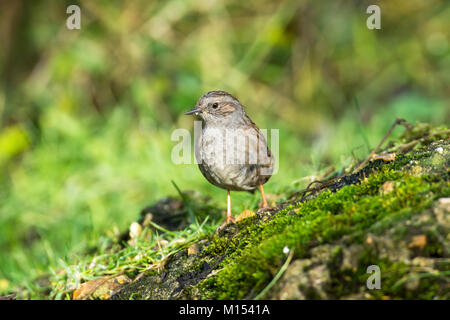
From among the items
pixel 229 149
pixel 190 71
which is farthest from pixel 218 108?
pixel 190 71

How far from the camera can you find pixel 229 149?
12.3 ft

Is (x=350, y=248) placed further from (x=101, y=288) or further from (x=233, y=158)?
(x=101, y=288)

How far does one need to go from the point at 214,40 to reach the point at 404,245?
271 inches

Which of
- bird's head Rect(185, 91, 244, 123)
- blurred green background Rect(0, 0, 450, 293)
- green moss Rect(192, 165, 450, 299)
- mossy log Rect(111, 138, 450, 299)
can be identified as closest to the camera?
mossy log Rect(111, 138, 450, 299)

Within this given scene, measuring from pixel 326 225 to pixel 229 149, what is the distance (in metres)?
1.37

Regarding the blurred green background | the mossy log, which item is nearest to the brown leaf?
the mossy log

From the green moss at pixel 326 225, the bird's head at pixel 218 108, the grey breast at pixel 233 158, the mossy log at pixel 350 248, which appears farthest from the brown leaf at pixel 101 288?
the bird's head at pixel 218 108

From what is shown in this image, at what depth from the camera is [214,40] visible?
28.5 feet

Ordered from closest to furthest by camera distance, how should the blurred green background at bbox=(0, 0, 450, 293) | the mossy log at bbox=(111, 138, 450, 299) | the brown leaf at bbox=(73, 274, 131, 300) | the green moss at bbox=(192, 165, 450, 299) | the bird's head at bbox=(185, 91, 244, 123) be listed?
the mossy log at bbox=(111, 138, 450, 299) < the green moss at bbox=(192, 165, 450, 299) < the brown leaf at bbox=(73, 274, 131, 300) < the bird's head at bbox=(185, 91, 244, 123) < the blurred green background at bbox=(0, 0, 450, 293)

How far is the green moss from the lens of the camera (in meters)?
2.47

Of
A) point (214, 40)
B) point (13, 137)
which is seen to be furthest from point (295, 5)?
point (13, 137)

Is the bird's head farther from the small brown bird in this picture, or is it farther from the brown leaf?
the brown leaf

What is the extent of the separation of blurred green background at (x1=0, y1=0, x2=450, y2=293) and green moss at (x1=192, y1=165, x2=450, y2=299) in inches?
183

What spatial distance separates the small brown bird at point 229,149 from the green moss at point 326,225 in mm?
732
